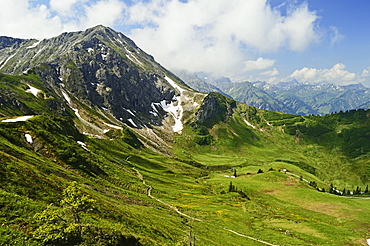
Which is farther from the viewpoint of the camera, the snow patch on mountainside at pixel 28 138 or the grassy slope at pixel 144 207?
the snow patch on mountainside at pixel 28 138

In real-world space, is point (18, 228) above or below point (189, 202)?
above

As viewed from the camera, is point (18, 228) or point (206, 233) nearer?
point (18, 228)

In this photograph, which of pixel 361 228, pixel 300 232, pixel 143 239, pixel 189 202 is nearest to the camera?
pixel 143 239

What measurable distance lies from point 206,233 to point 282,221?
4763 centimetres

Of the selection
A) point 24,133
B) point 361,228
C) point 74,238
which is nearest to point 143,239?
point 74,238

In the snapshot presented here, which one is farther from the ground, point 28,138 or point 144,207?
point 28,138

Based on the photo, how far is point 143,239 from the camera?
112ft

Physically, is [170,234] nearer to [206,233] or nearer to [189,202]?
[206,233]

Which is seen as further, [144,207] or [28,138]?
[28,138]

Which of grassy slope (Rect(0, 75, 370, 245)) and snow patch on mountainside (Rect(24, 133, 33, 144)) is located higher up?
snow patch on mountainside (Rect(24, 133, 33, 144))

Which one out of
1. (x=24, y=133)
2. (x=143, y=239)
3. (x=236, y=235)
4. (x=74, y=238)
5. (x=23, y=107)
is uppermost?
(x=23, y=107)

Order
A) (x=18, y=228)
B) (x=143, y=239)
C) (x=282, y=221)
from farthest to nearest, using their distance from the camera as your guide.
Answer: (x=282, y=221) < (x=143, y=239) < (x=18, y=228)

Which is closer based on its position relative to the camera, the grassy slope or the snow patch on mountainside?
the grassy slope

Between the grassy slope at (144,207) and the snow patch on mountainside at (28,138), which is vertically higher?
the snow patch on mountainside at (28,138)
